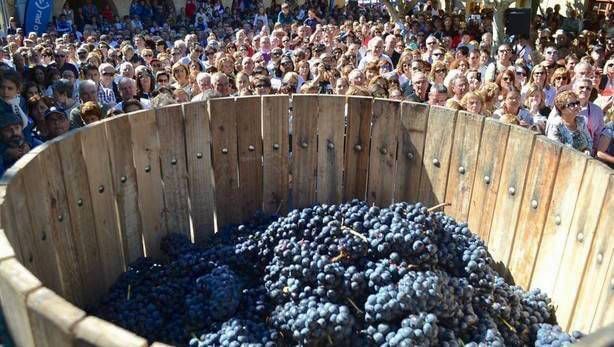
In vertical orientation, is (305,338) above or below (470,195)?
below

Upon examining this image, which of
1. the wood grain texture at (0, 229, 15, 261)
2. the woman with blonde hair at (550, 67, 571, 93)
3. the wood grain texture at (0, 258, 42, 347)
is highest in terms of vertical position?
the wood grain texture at (0, 229, 15, 261)

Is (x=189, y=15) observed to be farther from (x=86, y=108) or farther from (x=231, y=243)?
(x=231, y=243)

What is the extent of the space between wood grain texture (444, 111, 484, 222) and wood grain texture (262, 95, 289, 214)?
40.5 inches

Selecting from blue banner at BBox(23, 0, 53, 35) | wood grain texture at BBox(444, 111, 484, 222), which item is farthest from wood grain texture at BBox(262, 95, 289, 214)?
blue banner at BBox(23, 0, 53, 35)

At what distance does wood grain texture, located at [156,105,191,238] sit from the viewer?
2.99m

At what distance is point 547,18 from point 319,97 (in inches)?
749

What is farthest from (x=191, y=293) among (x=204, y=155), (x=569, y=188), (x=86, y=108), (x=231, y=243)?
(x=86, y=108)

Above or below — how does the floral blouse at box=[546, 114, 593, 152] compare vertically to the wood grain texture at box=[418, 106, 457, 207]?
below

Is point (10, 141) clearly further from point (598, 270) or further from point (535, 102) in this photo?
point (535, 102)

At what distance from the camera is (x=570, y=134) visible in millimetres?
4652

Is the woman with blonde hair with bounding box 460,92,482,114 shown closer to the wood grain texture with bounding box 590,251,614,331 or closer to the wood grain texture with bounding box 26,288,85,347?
the wood grain texture with bounding box 590,251,614,331

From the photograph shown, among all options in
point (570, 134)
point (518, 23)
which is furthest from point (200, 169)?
point (518, 23)

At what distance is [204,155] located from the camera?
10.3 ft

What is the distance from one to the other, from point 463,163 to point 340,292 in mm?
1226
